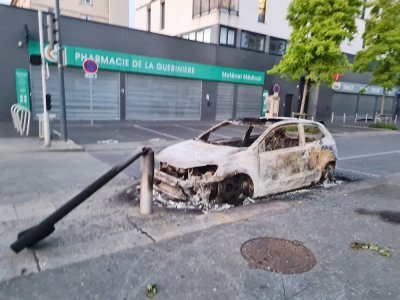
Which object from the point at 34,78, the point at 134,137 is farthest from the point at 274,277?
the point at 34,78

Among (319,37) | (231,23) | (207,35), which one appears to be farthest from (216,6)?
(319,37)

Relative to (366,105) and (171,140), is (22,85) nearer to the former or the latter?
(171,140)

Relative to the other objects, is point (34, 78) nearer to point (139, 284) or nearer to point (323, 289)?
point (139, 284)

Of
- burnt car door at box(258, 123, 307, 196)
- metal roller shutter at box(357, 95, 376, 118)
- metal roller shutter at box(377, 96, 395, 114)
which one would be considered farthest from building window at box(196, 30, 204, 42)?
metal roller shutter at box(377, 96, 395, 114)

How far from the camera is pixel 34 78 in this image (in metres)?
15.7

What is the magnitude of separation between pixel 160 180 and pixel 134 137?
26.6 feet

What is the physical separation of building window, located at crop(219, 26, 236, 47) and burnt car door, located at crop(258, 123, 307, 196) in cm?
1698

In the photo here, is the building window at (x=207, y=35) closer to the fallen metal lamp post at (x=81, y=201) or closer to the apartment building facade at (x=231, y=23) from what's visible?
the apartment building facade at (x=231, y=23)

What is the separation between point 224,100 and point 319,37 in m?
8.31

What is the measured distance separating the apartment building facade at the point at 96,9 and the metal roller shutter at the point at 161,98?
1527 cm

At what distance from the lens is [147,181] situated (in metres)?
4.89

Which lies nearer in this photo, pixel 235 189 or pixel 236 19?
pixel 235 189

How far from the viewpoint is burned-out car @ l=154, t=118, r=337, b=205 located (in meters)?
5.41

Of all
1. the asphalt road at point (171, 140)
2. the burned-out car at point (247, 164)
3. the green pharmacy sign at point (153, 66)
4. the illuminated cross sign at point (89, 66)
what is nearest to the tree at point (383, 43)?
the asphalt road at point (171, 140)
